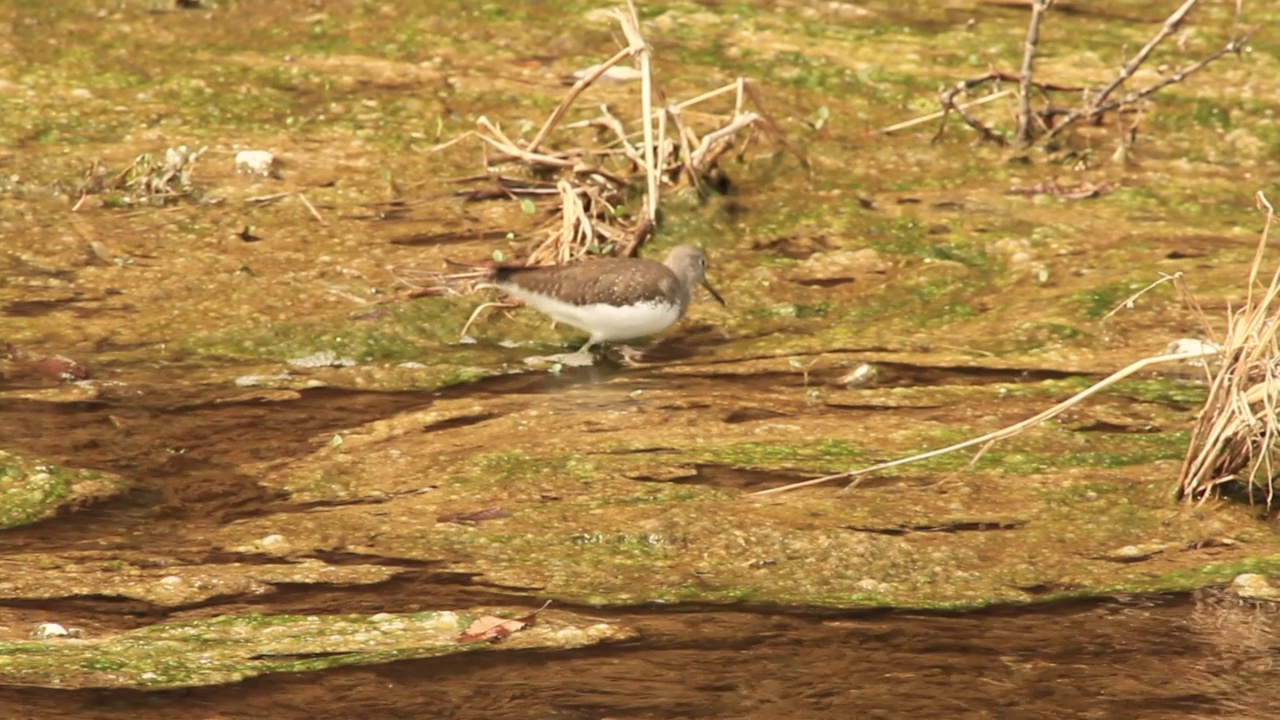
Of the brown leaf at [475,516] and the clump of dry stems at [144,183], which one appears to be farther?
the clump of dry stems at [144,183]

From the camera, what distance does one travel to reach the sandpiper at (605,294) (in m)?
7.21

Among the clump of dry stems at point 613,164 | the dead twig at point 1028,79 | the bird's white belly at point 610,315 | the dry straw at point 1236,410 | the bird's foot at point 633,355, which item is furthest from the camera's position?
the dead twig at point 1028,79

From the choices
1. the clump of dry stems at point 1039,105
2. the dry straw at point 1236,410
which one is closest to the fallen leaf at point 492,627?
the dry straw at point 1236,410

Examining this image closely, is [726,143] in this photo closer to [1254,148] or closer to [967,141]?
[967,141]

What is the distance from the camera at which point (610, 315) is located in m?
7.21

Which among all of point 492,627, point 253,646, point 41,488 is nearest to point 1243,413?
point 492,627

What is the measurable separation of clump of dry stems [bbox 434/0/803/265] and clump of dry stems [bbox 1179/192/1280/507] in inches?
123

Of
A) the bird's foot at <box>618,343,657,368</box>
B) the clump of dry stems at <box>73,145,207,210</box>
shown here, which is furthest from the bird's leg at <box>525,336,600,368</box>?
the clump of dry stems at <box>73,145,207,210</box>

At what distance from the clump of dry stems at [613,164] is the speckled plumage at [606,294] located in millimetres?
629

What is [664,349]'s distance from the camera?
7.67 meters

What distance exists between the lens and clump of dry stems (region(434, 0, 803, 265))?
8078 mm

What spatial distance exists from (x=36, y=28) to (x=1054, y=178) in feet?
18.2

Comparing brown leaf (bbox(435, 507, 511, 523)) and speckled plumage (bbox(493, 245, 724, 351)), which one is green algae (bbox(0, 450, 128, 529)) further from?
speckled plumage (bbox(493, 245, 724, 351))

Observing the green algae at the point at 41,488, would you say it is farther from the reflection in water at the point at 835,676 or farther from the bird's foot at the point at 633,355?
the bird's foot at the point at 633,355
